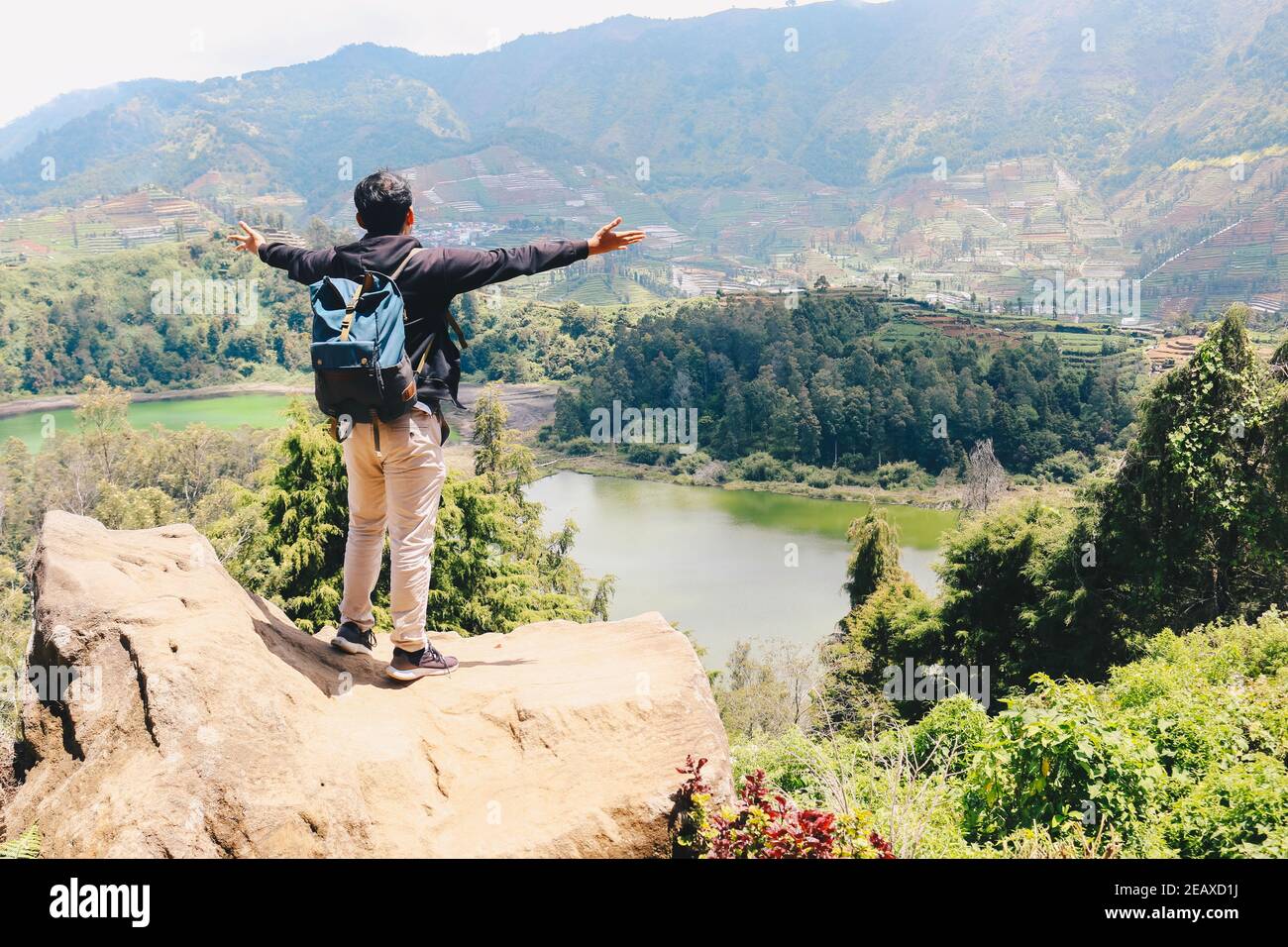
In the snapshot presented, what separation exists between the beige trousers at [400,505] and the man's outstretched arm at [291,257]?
680 mm

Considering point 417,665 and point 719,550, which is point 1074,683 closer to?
point 417,665

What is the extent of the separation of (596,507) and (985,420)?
2690 centimetres

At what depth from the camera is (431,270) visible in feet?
13.3

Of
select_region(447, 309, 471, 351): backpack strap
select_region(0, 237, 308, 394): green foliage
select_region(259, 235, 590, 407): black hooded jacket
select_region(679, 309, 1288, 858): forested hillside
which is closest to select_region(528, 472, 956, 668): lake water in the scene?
select_region(679, 309, 1288, 858): forested hillside

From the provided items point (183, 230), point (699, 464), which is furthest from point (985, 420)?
point (183, 230)

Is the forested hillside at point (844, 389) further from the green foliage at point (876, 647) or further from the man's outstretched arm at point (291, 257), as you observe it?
the man's outstretched arm at point (291, 257)

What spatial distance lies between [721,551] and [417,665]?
140ft

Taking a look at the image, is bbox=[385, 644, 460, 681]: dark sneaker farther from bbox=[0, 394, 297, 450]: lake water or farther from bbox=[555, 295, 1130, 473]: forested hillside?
bbox=[0, 394, 297, 450]: lake water

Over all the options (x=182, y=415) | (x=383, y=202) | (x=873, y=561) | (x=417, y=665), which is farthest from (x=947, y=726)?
(x=182, y=415)

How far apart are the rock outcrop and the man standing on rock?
0.46 metres

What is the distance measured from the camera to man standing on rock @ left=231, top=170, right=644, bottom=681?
4082 mm

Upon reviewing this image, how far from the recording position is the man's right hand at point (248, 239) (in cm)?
459

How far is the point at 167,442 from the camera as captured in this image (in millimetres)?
44344

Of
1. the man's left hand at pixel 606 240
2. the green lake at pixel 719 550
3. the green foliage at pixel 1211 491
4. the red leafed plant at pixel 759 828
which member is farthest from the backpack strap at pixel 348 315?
the green lake at pixel 719 550
